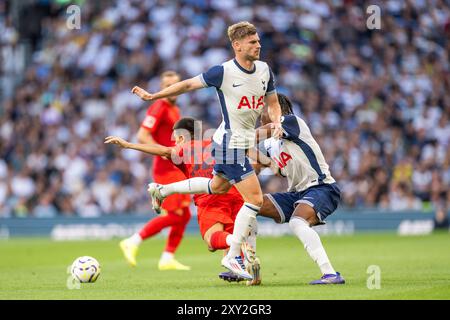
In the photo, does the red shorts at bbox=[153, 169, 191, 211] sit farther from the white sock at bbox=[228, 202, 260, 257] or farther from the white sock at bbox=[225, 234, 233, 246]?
the white sock at bbox=[228, 202, 260, 257]

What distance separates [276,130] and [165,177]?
3.99 metres

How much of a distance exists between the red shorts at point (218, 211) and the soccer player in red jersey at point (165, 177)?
2433mm

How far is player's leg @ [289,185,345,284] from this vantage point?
9500mm

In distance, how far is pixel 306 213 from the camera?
9742mm

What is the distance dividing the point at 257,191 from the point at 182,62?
16.5 m

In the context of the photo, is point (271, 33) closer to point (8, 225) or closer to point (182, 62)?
point (182, 62)

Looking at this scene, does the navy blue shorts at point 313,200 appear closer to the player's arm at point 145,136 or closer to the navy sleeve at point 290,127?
the navy sleeve at point 290,127

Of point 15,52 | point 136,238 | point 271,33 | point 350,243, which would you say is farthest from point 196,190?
point 15,52

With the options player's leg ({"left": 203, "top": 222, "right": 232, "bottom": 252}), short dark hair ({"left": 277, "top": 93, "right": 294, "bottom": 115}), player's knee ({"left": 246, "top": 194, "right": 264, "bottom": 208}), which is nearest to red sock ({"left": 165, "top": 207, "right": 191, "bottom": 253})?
player's leg ({"left": 203, "top": 222, "right": 232, "bottom": 252})

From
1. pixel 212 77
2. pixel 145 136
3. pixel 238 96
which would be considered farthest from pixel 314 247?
pixel 145 136

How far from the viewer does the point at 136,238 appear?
13422 millimetres

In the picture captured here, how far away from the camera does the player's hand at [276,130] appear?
31.0 ft

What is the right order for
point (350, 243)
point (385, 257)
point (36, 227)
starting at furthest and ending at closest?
point (36, 227) → point (350, 243) → point (385, 257)

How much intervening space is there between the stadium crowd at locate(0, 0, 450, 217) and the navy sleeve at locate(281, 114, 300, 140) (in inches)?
495
